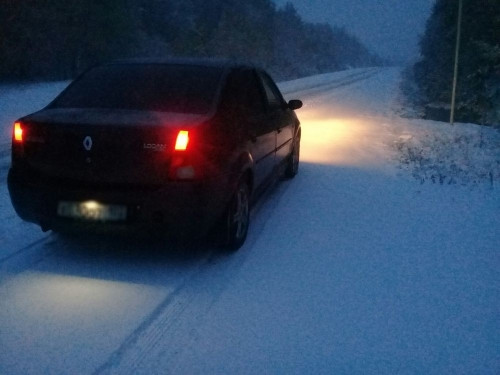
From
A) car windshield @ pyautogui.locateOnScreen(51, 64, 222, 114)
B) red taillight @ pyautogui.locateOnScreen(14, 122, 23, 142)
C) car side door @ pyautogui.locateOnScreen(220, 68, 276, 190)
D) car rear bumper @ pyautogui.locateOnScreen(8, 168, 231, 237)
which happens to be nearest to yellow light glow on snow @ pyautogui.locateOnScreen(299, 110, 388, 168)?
car side door @ pyautogui.locateOnScreen(220, 68, 276, 190)

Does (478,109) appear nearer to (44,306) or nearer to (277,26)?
(44,306)

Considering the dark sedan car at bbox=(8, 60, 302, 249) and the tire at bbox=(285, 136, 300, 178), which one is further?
the tire at bbox=(285, 136, 300, 178)

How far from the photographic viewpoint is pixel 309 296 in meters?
4.16

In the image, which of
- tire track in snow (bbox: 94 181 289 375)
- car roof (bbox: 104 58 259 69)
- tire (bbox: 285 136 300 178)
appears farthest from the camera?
tire (bbox: 285 136 300 178)

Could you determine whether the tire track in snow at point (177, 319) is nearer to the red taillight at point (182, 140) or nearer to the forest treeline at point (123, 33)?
the red taillight at point (182, 140)

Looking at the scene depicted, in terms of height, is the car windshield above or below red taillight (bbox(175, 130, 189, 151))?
above

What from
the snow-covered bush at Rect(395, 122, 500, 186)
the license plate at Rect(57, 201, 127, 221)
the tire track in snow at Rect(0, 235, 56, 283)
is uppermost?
the license plate at Rect(57, 201, 127, 221)

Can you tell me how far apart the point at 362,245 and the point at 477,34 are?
864 inches

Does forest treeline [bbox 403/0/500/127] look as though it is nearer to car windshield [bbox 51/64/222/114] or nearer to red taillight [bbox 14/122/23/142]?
car windshield [bbox 51/64/222/114]

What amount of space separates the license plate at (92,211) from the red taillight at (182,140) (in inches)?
24.7

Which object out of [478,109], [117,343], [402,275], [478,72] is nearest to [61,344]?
[117,343]

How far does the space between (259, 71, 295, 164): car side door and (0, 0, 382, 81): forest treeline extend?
30.4 ft

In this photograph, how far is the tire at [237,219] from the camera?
487 centimetres

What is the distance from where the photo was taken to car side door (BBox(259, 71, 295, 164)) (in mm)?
6473
